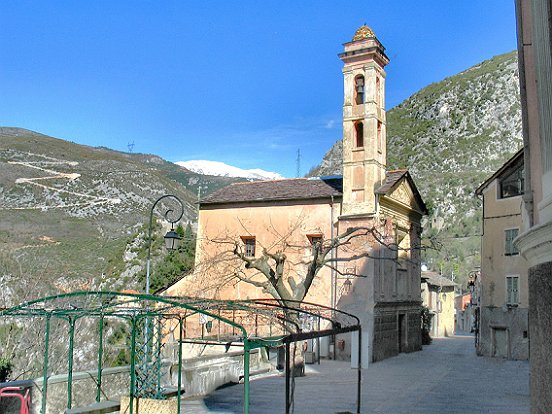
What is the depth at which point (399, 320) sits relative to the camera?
3072cm

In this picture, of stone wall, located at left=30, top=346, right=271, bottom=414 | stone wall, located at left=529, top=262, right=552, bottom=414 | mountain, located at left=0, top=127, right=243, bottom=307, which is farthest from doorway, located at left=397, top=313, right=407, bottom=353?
stone wall, located at left=529, top=262, right=552, bottom=414

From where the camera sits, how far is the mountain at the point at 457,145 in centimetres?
8875

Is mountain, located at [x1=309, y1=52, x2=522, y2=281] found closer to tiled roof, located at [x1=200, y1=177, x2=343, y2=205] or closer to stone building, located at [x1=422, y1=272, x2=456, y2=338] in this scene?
stone building, located at [x1=422, y1=272, x2=456, y2=338]

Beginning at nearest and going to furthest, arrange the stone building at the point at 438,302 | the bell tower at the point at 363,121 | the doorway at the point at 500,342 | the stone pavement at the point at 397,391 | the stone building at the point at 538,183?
1. the stone building at the point at 538,183
2. the stone pavement at the point at 397,391
3. the bell tower at the point at 363,121
4. the doorway at the point at 500,342
5. the stone building at the point at 438,302

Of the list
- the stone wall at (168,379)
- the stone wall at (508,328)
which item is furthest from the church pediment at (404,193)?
the stone wall at (168,379)

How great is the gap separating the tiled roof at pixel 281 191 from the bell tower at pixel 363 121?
3.57 ft

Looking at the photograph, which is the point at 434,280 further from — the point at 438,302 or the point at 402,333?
the point at 402,333

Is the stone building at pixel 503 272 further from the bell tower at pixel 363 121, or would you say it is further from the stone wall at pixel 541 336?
the stone wall at pixel 541 336

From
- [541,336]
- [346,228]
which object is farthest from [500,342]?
[541,336]

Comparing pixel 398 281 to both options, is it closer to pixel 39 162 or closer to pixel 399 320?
pixel 399 320

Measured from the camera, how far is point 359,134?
1128 inches

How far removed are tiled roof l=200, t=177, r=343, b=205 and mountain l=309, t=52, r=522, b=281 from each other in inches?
2232

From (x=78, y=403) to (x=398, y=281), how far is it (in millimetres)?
20743

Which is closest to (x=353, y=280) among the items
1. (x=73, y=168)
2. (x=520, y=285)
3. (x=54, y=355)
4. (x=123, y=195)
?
(x=520, y=285)
